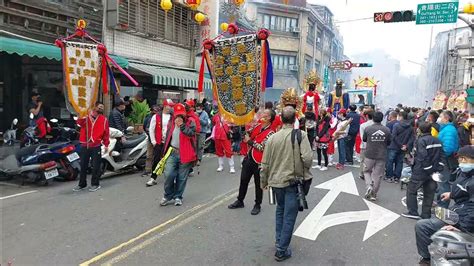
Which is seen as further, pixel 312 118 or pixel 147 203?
pixel 312 118

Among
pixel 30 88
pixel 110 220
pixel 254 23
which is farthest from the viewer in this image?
pixel 254 23

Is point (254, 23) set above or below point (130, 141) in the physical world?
above

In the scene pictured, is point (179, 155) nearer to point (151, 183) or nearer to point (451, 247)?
point (151, 183)

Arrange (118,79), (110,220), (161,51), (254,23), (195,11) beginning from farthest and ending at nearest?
1. (254,23)
2. (195,11)
3. (161,51)
4. (118,79)
5. (110,220)

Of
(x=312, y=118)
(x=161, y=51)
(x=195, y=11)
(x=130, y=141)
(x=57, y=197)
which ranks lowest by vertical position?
(x=57, y=197)

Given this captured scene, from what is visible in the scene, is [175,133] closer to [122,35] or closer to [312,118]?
[312,118]

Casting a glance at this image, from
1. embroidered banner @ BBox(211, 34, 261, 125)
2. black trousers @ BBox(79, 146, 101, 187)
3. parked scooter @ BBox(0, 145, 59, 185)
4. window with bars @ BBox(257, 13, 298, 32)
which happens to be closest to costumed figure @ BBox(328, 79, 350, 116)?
embroidered banner @ BBox(211, 34, 261, 125)

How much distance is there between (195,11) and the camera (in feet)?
60.8

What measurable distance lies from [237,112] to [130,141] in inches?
155

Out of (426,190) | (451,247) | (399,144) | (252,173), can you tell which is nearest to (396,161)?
(399,144)

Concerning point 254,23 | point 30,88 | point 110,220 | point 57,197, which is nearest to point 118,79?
point 30,88

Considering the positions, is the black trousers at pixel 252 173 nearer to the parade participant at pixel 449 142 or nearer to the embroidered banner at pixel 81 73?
the parade participant at pixel 449 142

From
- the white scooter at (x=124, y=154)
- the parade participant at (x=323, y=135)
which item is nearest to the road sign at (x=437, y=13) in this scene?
the parade participant at (x=323, y=135)

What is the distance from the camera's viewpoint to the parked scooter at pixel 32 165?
773 centimetres
